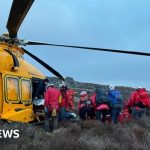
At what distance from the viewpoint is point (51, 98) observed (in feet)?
54.5

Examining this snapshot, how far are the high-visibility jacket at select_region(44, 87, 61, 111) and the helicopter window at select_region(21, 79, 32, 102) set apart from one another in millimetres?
565

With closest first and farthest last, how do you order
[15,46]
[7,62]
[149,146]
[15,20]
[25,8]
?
[25,8] < [15,20] < [149,146] < [7,62] < [15,46]

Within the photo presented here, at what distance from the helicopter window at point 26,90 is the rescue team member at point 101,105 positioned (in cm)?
327

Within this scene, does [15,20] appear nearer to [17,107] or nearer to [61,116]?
[17,107]

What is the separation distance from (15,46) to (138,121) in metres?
5.65

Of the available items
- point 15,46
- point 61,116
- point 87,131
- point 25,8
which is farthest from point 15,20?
point 61,116

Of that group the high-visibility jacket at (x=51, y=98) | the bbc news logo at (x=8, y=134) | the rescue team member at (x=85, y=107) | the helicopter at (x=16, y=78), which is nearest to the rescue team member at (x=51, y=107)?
the high-visibility jacket at (x=51, y=98)

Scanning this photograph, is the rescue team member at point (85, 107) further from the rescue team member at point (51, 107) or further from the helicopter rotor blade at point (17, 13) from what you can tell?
the helicopter rotor blade at point (17, 13)

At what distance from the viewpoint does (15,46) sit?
1623 cm

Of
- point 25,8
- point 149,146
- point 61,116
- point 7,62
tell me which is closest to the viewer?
point 25,8

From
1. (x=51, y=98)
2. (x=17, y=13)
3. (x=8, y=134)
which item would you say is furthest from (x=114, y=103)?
(x=17, y=13)

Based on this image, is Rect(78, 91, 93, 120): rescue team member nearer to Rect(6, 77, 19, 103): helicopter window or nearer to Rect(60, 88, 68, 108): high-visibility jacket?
Rect(60, 88, 68, 108): high-visibility jacket

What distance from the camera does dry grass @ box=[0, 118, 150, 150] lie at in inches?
455

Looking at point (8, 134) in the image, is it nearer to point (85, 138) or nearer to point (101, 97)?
point (85, 138)
